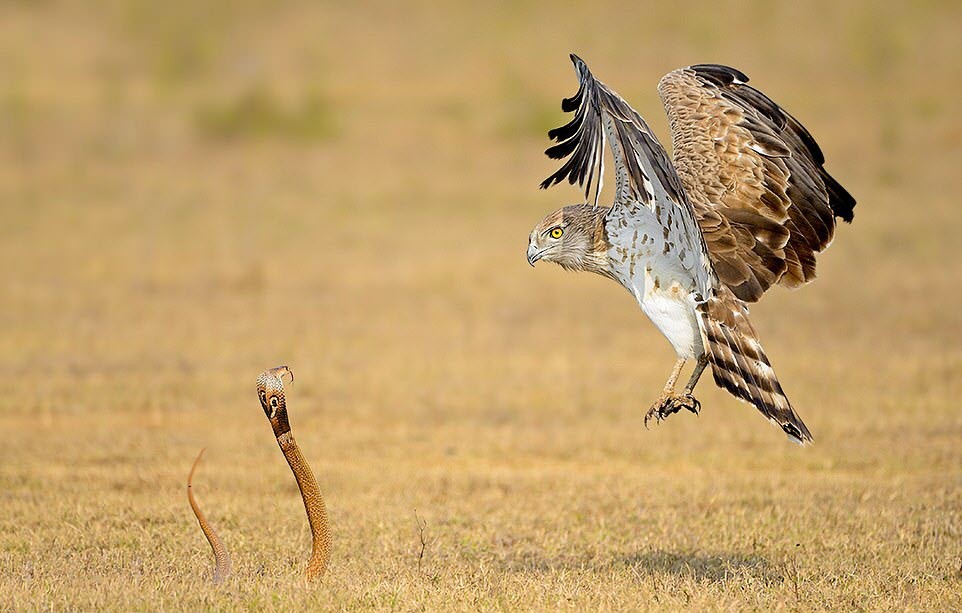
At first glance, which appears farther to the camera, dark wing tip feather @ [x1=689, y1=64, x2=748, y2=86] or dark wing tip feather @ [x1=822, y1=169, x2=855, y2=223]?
dark wing tip feather @ [x1=689, y1=64, x2=748, y2=86]

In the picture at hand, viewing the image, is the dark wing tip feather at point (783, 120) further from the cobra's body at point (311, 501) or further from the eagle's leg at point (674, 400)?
the cobra's body at point (311, 501)

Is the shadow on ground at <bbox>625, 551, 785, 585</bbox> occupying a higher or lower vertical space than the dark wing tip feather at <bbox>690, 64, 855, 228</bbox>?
lower

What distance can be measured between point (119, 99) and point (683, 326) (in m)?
28.8

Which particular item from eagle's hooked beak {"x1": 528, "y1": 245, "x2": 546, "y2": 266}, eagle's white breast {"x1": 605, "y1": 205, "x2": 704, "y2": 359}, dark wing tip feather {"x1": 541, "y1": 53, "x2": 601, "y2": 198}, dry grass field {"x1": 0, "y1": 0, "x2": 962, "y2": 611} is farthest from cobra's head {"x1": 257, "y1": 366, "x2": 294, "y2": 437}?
eagle's white breast {"x1": 605, "y1": 205, "x2": 704, "y2": 359}

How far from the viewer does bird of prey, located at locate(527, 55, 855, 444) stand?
6504 mm

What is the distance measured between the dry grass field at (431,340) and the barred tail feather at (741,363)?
0.93 meters

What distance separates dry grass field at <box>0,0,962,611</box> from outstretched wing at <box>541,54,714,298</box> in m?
1.83

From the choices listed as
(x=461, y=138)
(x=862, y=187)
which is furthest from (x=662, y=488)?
(x=461, y=138)

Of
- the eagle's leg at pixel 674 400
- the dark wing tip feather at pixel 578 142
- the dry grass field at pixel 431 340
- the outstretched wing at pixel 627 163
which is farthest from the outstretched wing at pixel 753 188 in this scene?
the dry grass field at pixel 431 340

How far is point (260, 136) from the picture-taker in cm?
3175

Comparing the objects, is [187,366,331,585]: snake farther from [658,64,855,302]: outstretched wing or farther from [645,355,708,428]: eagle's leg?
[658,64,855,302]: outstretched wing

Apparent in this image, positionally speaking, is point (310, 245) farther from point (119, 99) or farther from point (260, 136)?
point (119, 99)

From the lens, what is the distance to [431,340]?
16.0 meters

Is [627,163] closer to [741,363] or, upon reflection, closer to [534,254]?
[534,254]
